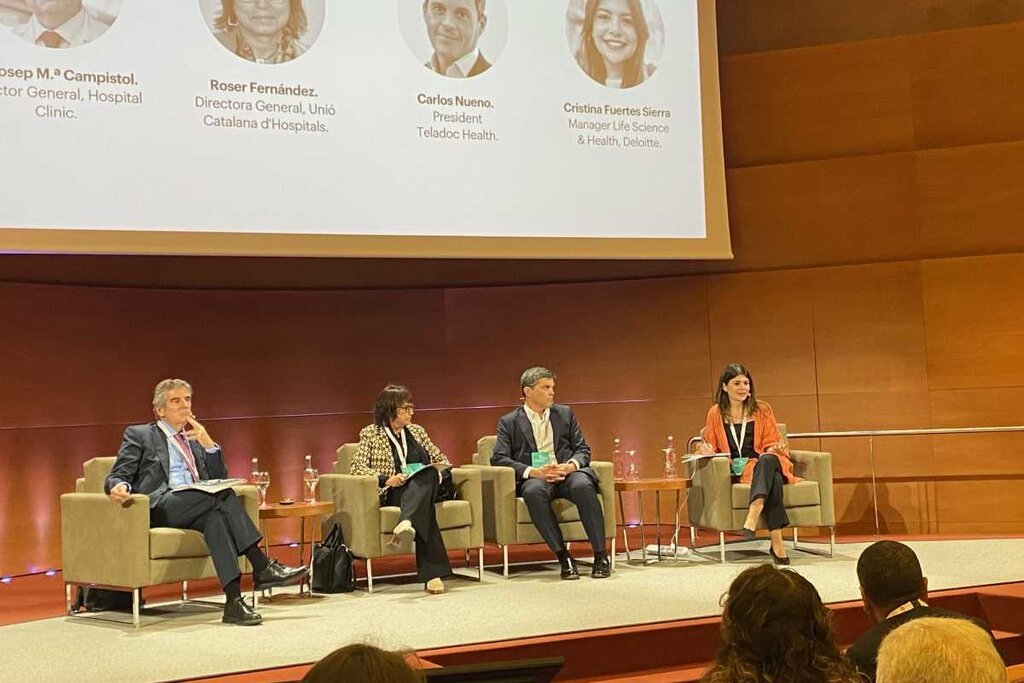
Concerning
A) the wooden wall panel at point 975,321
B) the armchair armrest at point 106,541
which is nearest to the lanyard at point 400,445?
the armchair armrest at point 106,541

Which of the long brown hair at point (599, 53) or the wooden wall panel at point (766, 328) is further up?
the long brown hair at point (599, 53)

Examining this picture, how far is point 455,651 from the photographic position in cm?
389

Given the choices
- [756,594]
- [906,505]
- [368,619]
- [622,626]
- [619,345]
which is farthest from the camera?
[619,345]

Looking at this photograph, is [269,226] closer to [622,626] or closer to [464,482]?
[464,482]

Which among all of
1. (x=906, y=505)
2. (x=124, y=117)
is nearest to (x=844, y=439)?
(x=906, y=505)

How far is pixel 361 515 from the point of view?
545cm

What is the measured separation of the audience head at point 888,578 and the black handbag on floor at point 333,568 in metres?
3.42

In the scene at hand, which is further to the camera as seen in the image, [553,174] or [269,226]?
Result: [553,174]

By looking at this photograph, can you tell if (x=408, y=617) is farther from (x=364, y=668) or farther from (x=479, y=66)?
(x=364, y=668)

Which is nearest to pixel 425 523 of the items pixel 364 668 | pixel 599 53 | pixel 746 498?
pixel 746 498

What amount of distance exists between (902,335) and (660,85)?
2.20m

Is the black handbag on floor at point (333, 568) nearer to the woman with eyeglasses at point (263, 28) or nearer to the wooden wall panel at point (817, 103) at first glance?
the woman with eyeglasses at point (263, 28)

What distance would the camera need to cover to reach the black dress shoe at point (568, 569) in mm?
5637

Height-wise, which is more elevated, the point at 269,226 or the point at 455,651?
the point at 269,226
